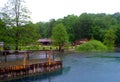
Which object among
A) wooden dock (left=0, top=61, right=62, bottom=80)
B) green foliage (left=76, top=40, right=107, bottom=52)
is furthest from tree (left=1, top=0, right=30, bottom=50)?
green foliage (left=76, top=40, right=107, bottom=52)

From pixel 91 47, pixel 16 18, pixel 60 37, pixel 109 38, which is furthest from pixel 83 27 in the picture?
pixel 16 18

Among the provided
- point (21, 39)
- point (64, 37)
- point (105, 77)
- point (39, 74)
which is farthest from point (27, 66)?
point (64, 37)

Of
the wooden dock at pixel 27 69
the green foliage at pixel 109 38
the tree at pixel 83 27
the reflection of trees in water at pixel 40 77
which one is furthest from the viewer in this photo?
the tree at pixel 83 27

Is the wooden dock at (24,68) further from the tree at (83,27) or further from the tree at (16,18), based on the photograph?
the tree at (83,27)

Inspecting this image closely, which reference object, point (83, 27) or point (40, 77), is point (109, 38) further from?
point (40, 77)

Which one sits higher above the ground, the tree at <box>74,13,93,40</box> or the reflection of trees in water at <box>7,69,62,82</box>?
the tree at <box>74,13,93,40</box>

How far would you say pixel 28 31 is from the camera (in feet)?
173

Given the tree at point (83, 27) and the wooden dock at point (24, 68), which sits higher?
the tree at point (83, 27)

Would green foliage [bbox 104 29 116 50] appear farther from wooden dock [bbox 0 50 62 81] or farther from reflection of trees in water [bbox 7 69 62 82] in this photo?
reflection of trees in water [bbox 7 69 62 82]

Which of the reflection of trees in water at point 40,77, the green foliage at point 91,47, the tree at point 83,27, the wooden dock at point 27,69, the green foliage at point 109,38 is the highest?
the tree at point 83,27

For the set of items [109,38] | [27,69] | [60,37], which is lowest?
[27,69]

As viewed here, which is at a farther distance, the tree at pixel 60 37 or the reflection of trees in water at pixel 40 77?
the tree at pixel 60 37

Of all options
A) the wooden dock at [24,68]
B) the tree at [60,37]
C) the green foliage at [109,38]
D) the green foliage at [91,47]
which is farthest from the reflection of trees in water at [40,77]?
the green foliage at [109,38]

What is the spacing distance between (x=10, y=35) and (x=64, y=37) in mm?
39618
